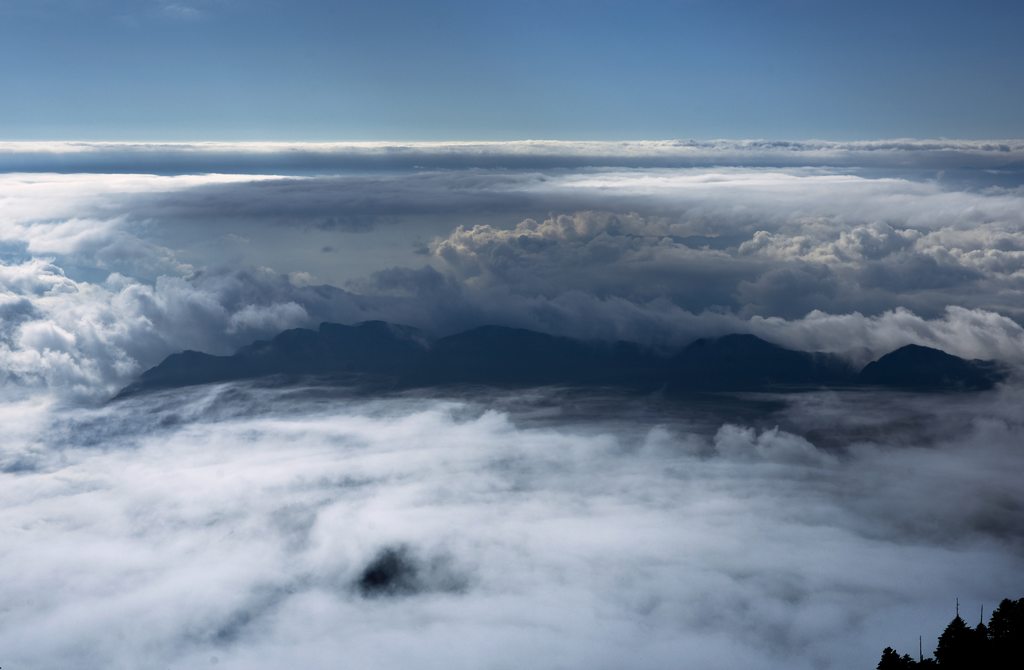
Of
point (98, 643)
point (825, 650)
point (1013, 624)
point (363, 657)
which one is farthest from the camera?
point (98, 643)

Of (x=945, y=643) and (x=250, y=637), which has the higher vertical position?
(x=945, y=643)

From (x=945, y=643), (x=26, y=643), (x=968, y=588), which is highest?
(x=945, y=643)

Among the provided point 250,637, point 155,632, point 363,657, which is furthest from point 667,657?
point 155,632

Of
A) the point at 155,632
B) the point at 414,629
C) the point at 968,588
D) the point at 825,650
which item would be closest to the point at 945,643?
the point at 825,650

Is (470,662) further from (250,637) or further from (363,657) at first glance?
(250,637)

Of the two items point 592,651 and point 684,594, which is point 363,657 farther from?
point 684,594

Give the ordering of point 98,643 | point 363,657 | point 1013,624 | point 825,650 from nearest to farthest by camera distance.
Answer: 1. point 1013,624
2. point 825,650
3. point 363,657
4. point 98,643

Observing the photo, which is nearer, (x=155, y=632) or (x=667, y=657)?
(x=667, y=657)
